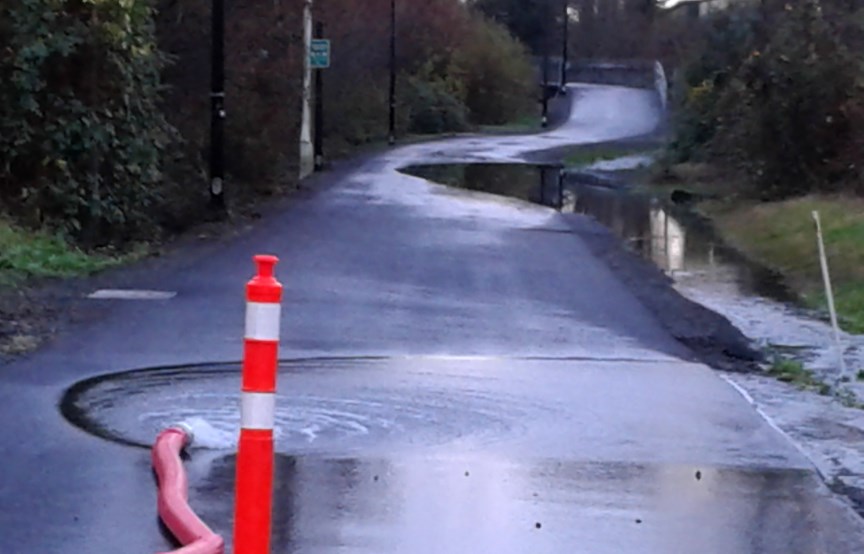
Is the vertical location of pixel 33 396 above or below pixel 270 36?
below

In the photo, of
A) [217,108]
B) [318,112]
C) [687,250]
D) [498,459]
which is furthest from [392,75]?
[498,459]

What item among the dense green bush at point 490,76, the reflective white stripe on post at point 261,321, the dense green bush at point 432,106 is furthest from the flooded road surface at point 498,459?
the dense green bush at point 490,76

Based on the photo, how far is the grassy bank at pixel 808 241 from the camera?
18.8m

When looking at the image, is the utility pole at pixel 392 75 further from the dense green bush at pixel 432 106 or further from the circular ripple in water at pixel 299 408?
the circular ripple in water at pixel 299 408

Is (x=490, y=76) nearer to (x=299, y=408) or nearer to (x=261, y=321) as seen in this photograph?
(x=299, y=408)

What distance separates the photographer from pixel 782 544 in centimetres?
720

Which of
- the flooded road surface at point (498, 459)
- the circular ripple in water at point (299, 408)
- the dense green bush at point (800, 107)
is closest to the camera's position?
the flooded road surface at point (498, 459)

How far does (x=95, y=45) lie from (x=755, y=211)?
13.8 metres

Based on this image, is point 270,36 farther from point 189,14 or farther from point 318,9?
point 318,9

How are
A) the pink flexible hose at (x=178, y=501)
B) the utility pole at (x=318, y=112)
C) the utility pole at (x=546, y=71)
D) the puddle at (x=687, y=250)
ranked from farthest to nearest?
the utility pole at (x=546, y=71)
the utility pole at (x=318, y=112)
the puddle at (x=687, y=250)
the pink flexible hose at (x=178, y=501)

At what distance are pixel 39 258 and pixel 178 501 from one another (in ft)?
33.6

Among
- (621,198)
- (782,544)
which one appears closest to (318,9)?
(621,198)

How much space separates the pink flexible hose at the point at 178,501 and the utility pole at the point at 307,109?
2329 cm

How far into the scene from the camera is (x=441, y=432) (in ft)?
30.9
